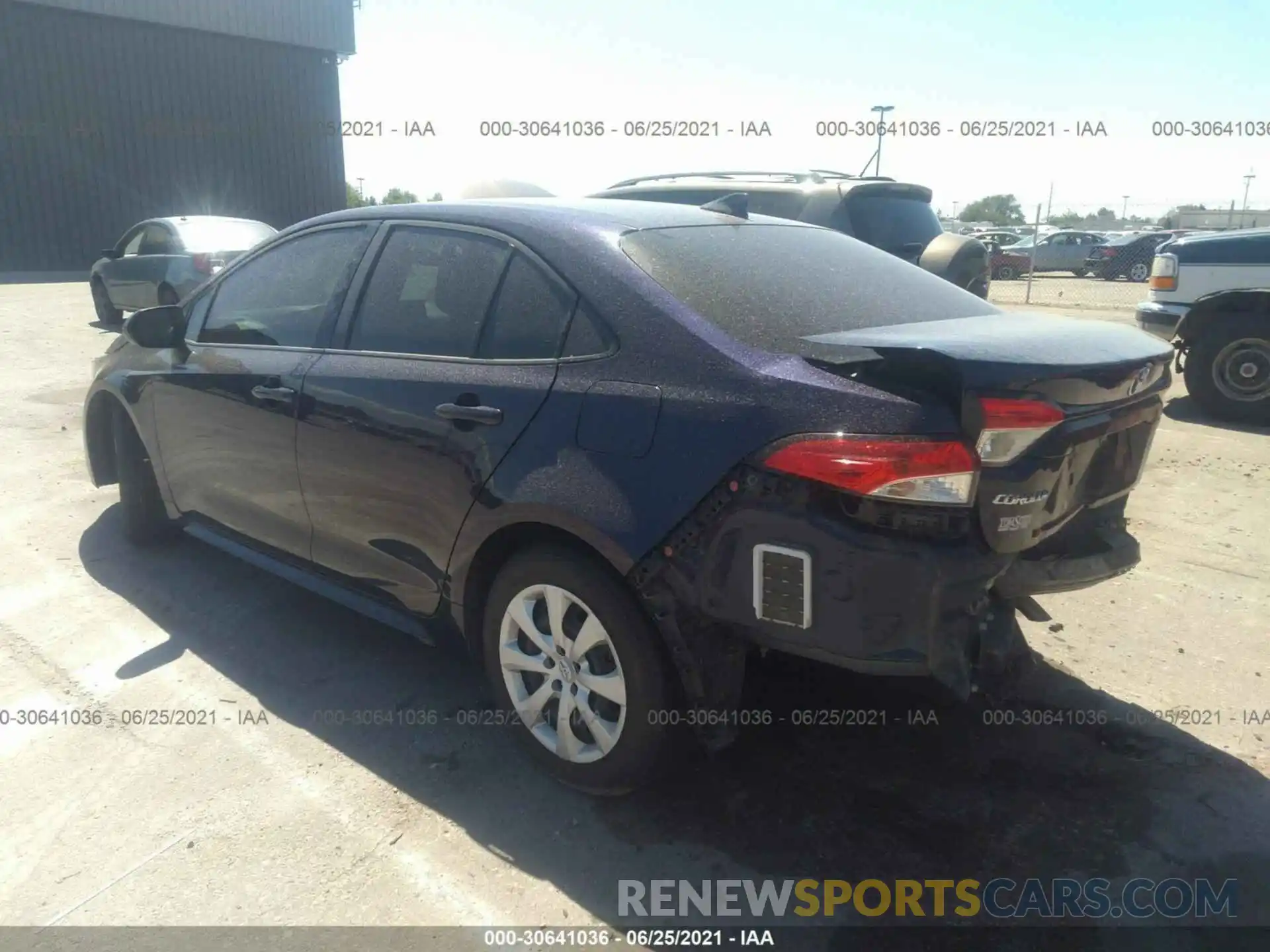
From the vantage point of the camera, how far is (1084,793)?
283 cm

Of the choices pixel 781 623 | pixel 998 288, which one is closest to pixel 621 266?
pixel 781 623

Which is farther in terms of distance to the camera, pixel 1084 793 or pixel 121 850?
pixel 1084 793

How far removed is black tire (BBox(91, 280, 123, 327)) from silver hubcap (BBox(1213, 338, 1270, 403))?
42.5 feet

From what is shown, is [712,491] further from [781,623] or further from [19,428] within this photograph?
[19,428]

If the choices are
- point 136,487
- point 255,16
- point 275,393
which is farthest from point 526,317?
point 255,16

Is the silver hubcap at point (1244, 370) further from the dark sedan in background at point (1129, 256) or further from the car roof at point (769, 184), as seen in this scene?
the dark sedan in background at point (1129, 256)

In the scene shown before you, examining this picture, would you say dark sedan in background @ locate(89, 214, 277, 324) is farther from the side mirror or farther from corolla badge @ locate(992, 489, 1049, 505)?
corolla badge @ locate(992, 489, 1049, 505)

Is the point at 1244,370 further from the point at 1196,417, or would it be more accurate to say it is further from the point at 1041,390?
the point at 1041,390

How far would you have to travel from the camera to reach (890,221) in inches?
285

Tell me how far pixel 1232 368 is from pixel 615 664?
22.2 ft

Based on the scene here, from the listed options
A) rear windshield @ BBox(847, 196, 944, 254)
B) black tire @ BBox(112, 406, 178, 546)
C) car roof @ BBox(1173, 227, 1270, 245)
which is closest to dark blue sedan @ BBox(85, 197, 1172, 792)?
black tire @ BBox(112, 406, 178, 546)

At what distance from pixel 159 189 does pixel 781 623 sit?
29134 mm

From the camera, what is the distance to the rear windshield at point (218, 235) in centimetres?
1199

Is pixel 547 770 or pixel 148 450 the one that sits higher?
pixel 148 450
